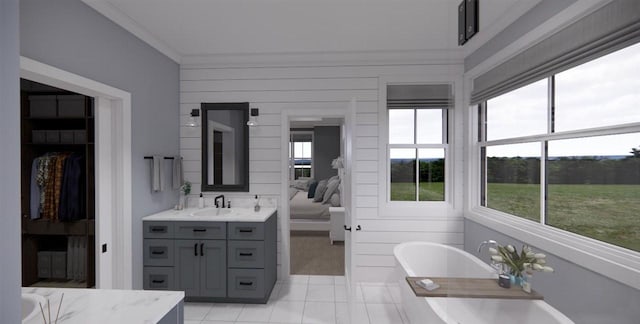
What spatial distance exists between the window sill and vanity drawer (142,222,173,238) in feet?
8.82

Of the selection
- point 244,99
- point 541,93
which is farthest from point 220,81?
point 541,93

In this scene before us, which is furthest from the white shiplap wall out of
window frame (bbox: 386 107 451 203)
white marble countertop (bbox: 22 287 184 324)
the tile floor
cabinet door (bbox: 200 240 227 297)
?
white marble countertop (bbox: 22 287 184 324)

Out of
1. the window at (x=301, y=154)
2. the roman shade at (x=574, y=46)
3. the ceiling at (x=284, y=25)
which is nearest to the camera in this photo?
the roman shade at (x=574, y=46)

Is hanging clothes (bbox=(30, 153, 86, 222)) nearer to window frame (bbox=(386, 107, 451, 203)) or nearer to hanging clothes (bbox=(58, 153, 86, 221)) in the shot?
hanging clothes (bbox=(58, 153, 86, 221))

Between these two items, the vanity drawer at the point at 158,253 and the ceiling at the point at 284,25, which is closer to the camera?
the ceiling at the point at 284,25

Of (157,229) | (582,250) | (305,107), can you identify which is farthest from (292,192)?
(582,250)

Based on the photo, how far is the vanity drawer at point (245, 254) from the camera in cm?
255

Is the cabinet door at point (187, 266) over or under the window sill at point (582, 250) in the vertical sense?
under

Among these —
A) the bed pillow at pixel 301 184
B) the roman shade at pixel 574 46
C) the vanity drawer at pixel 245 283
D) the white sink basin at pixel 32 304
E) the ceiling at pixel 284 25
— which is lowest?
the vanity drawer at pixel 245 283

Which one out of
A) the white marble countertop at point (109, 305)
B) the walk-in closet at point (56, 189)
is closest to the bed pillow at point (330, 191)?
the walk-in closet at point (56, 189)

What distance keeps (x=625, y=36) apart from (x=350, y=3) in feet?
5.36

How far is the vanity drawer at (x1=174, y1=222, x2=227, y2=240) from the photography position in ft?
8.33

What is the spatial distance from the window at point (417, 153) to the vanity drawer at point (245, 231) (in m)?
1.39

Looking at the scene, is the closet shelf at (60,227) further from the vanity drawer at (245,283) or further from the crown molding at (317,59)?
the crown molding at (317,59)
